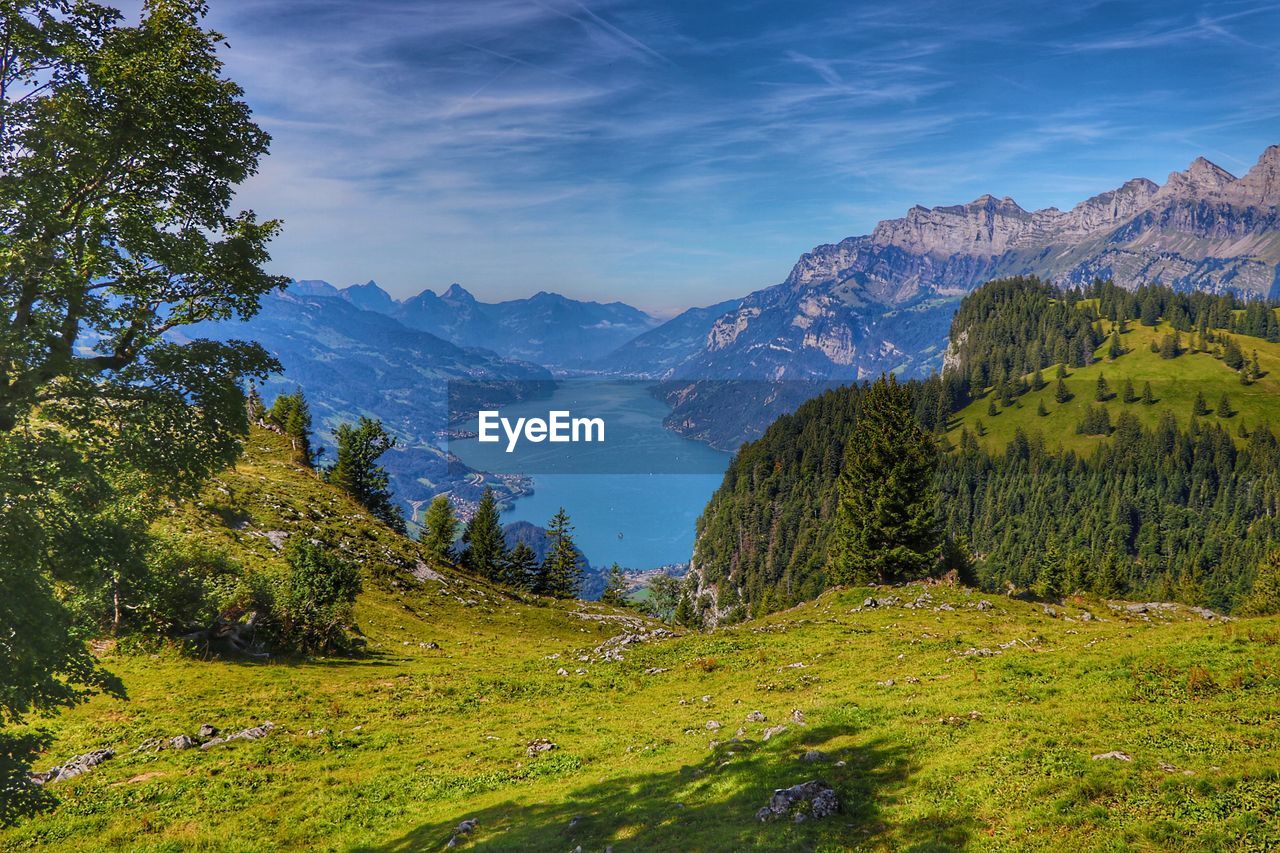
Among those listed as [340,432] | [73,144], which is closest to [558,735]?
[73,144]

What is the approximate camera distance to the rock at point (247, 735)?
22706mm

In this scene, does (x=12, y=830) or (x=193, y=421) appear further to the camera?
(x=12, y=830)

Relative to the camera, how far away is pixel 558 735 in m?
23.7

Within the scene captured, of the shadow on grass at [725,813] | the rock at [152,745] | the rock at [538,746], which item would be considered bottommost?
the rock at [538,746]

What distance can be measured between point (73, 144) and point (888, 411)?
53.9 m

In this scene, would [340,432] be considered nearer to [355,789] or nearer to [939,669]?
[355,789]

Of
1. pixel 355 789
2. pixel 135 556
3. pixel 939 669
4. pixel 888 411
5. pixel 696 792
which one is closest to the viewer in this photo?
pixel 135 556

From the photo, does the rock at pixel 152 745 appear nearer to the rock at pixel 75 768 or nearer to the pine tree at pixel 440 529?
the rock at pixel 75 768

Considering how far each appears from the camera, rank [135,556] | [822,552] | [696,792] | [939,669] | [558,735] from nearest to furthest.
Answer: [135,556]
[696,792]
[558,735]
[939,669]
[822,552]

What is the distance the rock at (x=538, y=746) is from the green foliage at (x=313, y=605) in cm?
1983

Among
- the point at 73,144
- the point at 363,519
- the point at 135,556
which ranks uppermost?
the point at 73,144

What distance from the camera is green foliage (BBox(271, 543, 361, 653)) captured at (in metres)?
35.3

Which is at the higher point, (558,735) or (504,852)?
(504,852)

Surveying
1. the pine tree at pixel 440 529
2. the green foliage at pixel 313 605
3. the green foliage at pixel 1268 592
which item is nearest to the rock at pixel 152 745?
the green foliage at pixel 313 605
